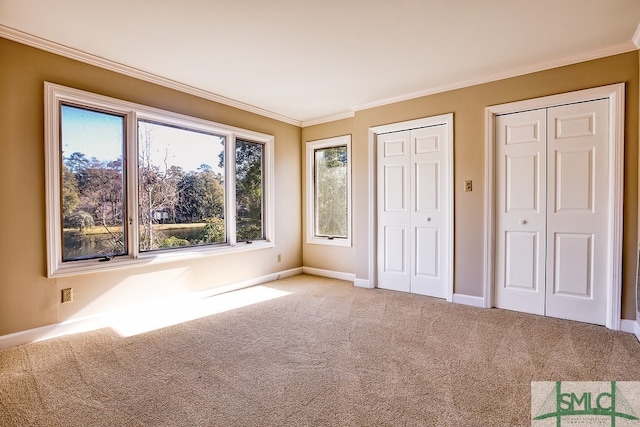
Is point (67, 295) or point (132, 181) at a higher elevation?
point (132, 181)

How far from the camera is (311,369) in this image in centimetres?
230

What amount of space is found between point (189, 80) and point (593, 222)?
14.9 feet

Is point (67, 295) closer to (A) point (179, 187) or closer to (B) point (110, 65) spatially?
(A) point (179, 187)

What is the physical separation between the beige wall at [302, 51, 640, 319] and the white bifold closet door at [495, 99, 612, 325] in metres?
0.17

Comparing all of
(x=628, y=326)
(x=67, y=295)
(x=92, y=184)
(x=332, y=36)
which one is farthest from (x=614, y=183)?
(x=67, y=295)

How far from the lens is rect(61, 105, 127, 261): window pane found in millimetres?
3027

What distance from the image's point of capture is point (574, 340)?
2.74 metres

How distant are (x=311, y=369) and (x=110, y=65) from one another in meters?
3.47

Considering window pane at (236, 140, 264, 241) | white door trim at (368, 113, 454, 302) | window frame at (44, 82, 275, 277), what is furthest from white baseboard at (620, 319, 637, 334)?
window pane at (236, 140, 264, 241)

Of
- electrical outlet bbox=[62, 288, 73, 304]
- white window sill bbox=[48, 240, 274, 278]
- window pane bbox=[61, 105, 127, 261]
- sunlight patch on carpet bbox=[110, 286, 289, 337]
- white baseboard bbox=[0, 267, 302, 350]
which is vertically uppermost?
window pane bbox=[61, 105, 127, 261]

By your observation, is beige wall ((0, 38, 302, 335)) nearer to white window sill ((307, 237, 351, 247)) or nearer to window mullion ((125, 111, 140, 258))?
window mullion ((125, 111, 140, 258))

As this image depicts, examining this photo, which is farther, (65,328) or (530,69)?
(530,69)

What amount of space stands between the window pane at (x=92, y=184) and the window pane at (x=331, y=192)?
114 inches

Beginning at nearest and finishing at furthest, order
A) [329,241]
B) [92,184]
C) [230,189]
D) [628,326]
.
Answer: [628,326] → [92,184] → [230,189] → [329,241]
